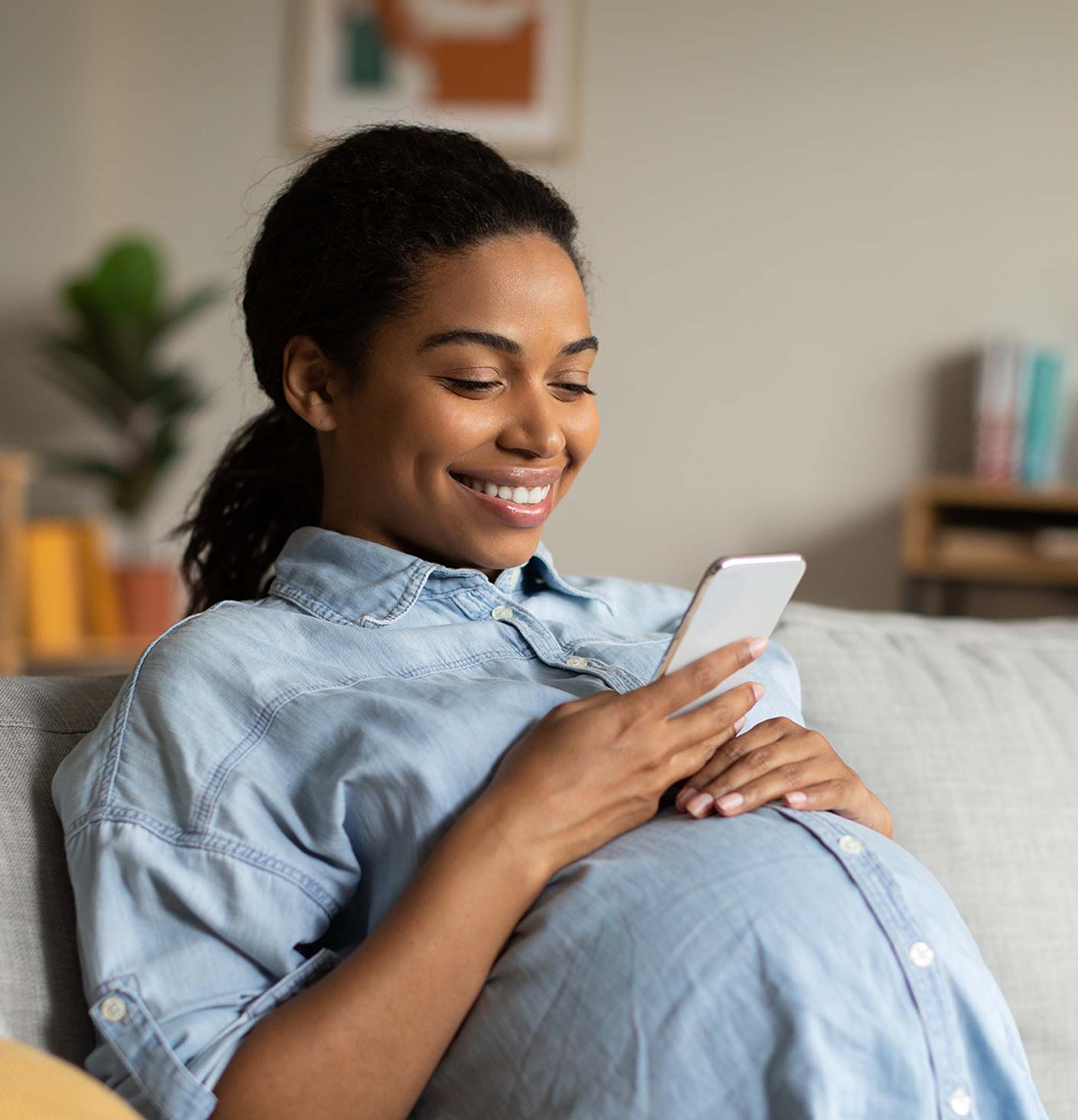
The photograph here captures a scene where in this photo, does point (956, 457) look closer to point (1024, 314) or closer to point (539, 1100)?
point (1024, 314)

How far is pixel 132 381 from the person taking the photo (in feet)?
13.1

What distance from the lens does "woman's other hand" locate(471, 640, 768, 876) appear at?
0.88 m

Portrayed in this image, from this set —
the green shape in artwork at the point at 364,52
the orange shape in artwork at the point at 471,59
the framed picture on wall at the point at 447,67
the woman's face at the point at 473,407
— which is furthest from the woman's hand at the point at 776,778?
the green shape in artwork at the point at 364,52

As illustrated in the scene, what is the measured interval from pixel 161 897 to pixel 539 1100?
27 centimetres

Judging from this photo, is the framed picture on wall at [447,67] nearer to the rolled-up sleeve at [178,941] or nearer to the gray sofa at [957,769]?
the gray sofa at [957,769]

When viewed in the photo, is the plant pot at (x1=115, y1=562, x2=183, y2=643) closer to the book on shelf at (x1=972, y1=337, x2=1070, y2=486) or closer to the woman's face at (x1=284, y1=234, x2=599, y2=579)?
the book on shelf at (x1=972, y1=337, x2=1070, y2=486)

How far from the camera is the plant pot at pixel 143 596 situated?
4086 mm

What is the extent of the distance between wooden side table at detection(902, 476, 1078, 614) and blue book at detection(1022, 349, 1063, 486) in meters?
0.05

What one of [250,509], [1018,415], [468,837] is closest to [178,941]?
[468,837]

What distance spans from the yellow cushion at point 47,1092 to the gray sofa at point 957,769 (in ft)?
1.01

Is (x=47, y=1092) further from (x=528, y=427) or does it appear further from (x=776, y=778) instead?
(x=528, y=427)

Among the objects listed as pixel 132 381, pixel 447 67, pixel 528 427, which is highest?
pixel 447 67

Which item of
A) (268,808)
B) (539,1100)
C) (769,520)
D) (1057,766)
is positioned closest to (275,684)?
(268,808)

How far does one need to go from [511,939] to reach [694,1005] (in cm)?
14
